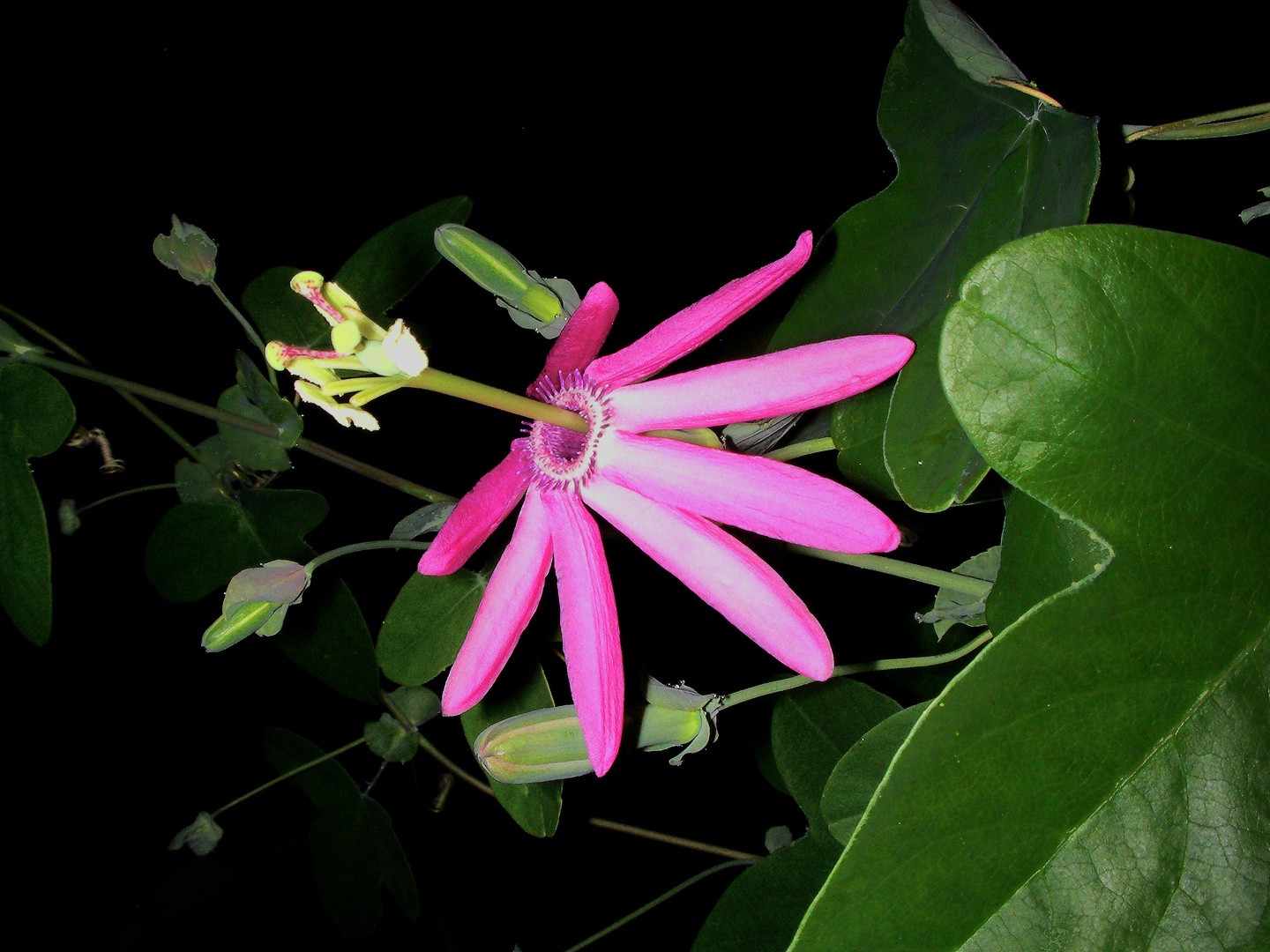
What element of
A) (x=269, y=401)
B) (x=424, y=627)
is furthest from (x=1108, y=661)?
(x=269, y=401)

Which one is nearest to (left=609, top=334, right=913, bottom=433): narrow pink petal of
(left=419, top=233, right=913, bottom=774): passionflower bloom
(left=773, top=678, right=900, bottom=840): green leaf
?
(left=419, top=233, right=913, bottom=774): passionflower bloom

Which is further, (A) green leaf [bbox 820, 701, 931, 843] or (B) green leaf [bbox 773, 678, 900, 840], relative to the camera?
(B) green leaf [bbox 773, 678, 900, 840]

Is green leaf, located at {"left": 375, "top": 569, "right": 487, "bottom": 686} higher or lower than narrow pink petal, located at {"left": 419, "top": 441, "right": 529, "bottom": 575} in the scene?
lower

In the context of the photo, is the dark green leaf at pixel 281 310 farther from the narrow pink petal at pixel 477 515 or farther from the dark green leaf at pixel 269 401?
the narrow pink petal at pixel 477 515

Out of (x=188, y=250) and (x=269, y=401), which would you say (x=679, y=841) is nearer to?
(x=269, y=401)

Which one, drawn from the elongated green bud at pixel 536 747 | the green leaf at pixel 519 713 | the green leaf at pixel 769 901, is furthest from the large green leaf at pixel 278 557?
the green leaf at pixel 769 901

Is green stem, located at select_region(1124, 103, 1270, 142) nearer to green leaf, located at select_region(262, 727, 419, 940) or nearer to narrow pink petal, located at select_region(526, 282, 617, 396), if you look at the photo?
narrow pink petal, located at select_region(526, 282, 617, 396)

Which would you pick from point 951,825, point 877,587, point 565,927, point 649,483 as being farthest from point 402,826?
point 951,825
